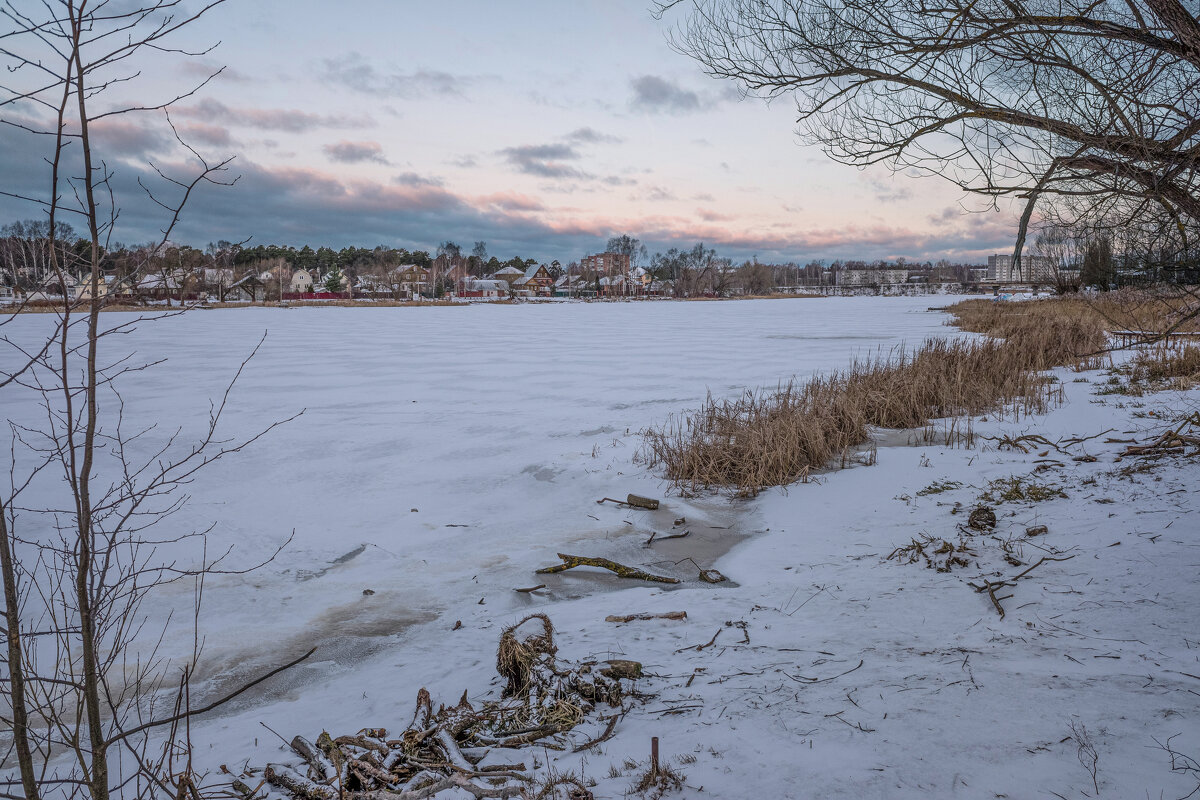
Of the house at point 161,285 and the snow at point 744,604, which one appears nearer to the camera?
the house at point 161,285

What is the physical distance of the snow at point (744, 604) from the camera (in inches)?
97.3

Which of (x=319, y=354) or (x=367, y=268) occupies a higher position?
(x=367, y=268)

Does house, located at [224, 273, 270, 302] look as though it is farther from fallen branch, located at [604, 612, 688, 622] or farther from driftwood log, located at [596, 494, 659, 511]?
fallen branch, located at [604, 612, 688, 622]

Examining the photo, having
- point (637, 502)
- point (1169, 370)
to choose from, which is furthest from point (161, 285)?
point (1169, 370)

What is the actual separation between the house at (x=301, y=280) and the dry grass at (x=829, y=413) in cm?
10214

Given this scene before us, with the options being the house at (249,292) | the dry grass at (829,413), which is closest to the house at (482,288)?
the house at (249,292)

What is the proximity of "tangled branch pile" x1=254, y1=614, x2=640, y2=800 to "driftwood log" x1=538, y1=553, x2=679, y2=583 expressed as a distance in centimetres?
145

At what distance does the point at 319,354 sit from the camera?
18547 mm

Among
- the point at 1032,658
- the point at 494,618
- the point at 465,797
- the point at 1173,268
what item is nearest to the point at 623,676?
the point at 465,797

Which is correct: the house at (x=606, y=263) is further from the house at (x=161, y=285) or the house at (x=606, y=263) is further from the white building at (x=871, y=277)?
the house at (x=161, y=285)

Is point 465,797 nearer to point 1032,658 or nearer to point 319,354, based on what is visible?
point 1032,658

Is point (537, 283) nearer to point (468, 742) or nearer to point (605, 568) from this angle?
point (605, 568)

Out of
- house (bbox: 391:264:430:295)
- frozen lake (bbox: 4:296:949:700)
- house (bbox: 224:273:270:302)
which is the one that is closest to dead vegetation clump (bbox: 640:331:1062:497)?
frozen lake (bbox: 4:296:949:700)

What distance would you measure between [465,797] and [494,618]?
5.82ft
